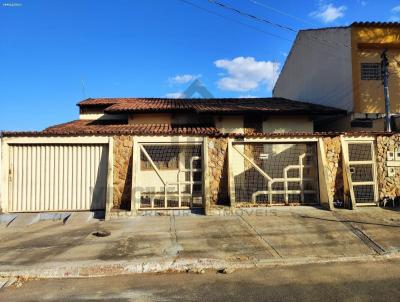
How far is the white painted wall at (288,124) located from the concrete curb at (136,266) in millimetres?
9336

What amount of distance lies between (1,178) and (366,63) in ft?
51.5

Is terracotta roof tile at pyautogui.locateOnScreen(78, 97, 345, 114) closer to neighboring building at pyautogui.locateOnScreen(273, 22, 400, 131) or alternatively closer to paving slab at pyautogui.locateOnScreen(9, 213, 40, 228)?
neighboring building at pyautogui.locateOnScreen(273, 22, 400, 131)

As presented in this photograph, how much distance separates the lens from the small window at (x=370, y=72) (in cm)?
1553

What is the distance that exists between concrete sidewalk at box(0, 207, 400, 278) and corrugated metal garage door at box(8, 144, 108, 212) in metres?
1.06

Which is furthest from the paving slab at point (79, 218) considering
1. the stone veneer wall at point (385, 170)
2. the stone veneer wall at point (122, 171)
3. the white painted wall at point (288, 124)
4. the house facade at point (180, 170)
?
the stone veneer wall at point (385, 170)

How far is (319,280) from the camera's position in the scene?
562 centimetres

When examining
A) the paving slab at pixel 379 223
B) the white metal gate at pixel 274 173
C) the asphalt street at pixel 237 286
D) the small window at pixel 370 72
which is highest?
the small window at pixel 370 72

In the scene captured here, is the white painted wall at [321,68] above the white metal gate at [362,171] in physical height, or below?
above

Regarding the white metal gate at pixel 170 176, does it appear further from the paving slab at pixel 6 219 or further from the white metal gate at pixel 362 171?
the white metal gate at pixel 362 171

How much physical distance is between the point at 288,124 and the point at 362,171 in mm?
4888

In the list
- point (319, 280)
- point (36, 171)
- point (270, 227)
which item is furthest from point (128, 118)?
point (319, 280)

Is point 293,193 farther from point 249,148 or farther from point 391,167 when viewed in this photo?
point 391,167

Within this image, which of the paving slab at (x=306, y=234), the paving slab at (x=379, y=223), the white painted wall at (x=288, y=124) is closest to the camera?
the paving slab at (x=306, y=234)

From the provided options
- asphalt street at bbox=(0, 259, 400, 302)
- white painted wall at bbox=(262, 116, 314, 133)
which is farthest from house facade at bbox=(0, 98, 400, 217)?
asphalt street at bbox=(0, 259, 400, 302)
